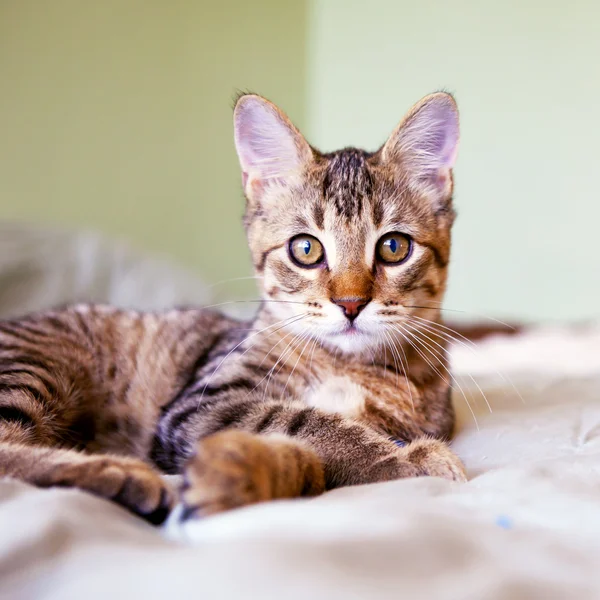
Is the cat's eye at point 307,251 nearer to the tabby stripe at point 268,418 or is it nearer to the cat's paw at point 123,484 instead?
the tabby stripe at point 268,418

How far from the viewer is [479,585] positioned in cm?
48

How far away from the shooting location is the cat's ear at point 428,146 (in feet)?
3.84

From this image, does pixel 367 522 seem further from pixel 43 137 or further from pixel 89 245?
pixel 43 137

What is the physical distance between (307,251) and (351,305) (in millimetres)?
168

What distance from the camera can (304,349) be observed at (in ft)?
3.66

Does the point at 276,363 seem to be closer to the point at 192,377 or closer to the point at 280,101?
the point at 192,377

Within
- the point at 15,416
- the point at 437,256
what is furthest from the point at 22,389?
the point at 437,256

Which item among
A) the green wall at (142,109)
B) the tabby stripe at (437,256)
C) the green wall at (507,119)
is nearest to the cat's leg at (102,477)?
the tabby stripe at (437,256)

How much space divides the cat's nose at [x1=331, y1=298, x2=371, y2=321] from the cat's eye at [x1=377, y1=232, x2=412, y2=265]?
12 centimetres

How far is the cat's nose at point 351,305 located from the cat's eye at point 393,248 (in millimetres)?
121

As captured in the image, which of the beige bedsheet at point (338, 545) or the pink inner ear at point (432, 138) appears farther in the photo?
the pink inner ear at point (432, 138)

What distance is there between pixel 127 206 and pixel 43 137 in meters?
0.48

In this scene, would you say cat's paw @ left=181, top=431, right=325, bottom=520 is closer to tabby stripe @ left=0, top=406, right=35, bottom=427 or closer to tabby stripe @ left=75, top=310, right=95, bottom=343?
tabby stripe @ left=0, top=406, right=35, bottom=427

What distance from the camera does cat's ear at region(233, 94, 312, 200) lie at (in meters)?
1.18
